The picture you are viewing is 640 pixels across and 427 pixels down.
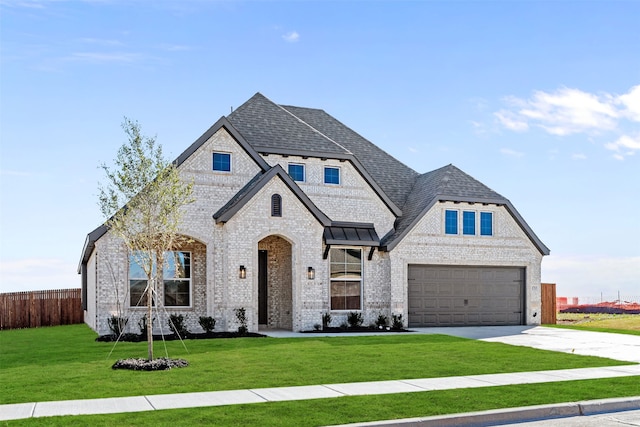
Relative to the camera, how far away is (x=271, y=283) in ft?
86.2

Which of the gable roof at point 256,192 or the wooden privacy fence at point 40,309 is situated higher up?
the gable roof at point 256,192

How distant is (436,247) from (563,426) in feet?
60.6

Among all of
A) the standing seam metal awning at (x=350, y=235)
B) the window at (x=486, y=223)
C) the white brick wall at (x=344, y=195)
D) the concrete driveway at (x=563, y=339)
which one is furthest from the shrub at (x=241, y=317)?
the window at (x=486, y=223)

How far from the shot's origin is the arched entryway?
2617 centimetres

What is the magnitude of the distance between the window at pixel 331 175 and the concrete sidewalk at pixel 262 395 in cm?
1461

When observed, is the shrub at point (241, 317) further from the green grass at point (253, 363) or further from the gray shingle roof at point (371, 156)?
the gray shingle roof at point (371, 156)

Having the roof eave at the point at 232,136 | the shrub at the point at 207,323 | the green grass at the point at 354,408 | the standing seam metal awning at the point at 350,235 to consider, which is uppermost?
the roof eave at the point at 232,136

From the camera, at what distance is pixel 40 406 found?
10.1 m

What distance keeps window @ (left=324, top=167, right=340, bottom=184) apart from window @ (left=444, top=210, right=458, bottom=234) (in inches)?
199

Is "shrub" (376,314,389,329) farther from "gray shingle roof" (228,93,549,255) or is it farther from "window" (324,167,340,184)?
"window" (324,167,340,184)

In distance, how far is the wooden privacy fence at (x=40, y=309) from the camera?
108 feet

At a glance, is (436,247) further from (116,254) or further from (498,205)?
(116,254)

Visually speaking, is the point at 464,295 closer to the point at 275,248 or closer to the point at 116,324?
the point at 275,248

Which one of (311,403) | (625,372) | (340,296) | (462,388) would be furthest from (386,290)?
(311,403)
